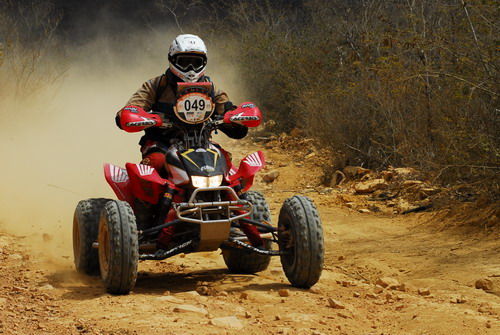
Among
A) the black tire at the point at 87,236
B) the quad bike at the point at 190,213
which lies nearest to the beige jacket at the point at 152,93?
the quad bike at the point at 190,213

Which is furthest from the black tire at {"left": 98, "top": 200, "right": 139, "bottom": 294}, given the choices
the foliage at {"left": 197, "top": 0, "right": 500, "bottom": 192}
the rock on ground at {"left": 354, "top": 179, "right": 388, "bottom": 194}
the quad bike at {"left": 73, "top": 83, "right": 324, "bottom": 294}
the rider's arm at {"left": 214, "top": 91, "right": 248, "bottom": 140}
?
the rock on ground at {"left": 354, "top": 179, "right": 388, "bottom": 194}

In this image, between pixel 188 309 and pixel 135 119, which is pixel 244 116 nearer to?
pixel 135 119

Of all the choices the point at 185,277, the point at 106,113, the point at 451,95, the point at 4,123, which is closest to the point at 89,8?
the point at 106,113

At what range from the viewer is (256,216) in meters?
6.74

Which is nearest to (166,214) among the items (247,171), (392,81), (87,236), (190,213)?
(190,213)

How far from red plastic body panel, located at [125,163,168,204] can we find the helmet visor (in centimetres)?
100

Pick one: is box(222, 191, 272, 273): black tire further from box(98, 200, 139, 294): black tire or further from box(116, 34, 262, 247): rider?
box(98, 200, 139, 294): black tire

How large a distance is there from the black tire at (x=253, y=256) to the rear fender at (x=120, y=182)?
0.96m

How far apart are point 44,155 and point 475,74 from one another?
880cm

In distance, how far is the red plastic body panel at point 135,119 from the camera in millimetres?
6290

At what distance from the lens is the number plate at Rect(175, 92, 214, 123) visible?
255 inches

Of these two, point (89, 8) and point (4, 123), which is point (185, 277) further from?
point (89, 8)

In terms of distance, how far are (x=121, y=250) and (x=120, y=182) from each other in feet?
3.51

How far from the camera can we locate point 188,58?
6777 millimetres
